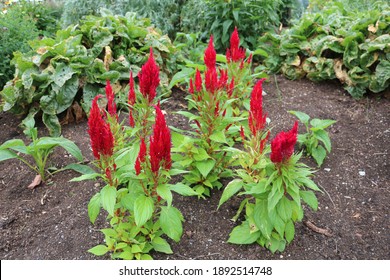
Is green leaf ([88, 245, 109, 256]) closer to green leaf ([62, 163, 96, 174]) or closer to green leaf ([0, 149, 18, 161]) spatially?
green leaf ([62, 163, 96, 174])

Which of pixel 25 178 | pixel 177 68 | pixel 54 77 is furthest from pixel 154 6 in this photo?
pixel 25 178

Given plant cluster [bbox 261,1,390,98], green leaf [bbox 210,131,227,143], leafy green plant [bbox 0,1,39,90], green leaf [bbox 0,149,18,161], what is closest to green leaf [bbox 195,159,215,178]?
green leaf [bbox 210,131,227,143]

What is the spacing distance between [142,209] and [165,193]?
17cm

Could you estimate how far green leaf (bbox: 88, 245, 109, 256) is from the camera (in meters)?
2.79

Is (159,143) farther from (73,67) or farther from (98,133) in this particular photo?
(73,67)

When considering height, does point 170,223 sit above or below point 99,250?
above

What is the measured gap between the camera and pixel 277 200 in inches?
98.9

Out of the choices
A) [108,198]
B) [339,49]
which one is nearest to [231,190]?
[108,198]

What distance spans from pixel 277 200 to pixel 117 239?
3.47 ft

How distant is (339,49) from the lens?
199 inches

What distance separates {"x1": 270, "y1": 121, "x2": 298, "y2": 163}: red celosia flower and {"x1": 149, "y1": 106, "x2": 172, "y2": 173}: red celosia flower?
0.56m

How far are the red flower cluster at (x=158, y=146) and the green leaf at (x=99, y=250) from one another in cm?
70

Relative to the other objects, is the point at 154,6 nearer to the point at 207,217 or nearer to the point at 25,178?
the point at 25,178

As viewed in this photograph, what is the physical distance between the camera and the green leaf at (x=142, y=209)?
8.06ft
